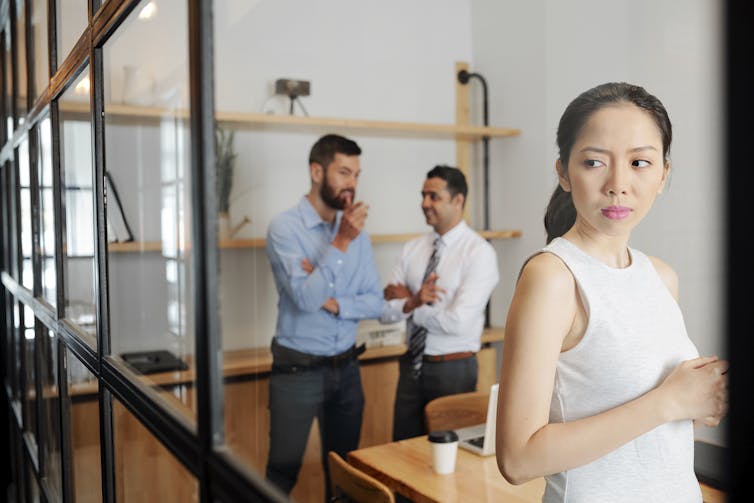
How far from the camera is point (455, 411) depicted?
2.16 m

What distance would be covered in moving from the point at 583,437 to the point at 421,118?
2.65 m

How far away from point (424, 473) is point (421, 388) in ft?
3.45

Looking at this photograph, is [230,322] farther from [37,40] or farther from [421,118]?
[421,118]

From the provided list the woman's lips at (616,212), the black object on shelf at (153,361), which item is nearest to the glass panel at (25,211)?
the black object on shelf at (153,361)

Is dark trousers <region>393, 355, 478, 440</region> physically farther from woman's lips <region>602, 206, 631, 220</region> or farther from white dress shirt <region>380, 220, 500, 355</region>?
woman's lips <region>602, 206, 631, 220</region>

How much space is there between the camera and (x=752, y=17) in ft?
0.86

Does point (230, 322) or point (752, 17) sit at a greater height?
point (752, 17)

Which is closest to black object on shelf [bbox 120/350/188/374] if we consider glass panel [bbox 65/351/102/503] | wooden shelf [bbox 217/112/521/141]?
glass panel [bbox 65/351/102/503]

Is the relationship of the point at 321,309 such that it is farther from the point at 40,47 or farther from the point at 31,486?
the point at 31,486

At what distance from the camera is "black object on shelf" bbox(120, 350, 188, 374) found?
869 millimetres

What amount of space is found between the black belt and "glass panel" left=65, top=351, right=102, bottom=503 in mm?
322

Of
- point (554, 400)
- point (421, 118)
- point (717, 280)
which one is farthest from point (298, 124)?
point (717, 280)

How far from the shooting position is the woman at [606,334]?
0.49 meters

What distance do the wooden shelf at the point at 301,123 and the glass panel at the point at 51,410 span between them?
2.10 feet
